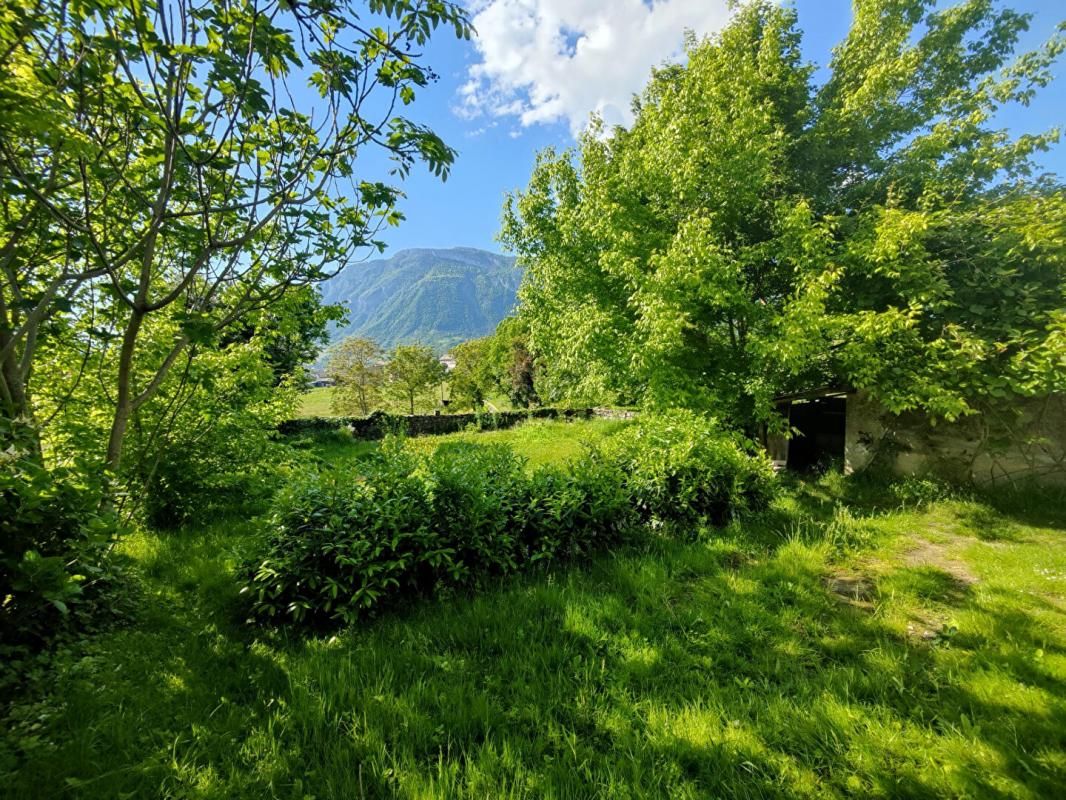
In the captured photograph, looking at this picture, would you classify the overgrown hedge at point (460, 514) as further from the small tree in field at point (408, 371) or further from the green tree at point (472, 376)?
the green tree at point (472, 376)

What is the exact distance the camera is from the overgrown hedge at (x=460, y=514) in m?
3.08

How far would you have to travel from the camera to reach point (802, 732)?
2.11 metres

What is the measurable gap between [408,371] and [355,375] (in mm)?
3924

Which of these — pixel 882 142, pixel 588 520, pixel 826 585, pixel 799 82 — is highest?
pixel 799 82

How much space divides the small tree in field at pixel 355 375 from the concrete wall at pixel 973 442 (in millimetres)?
29179

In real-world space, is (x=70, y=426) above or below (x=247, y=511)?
above

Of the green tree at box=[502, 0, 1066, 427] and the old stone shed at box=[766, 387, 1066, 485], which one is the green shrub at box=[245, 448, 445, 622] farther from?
the old stone shed at box=[766, 387, 1066, 485]

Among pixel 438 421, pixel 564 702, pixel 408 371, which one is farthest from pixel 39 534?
pixel 408 371

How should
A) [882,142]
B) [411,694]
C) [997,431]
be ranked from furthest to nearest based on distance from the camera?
1. [882,142]
2. [997,431]
3. [411,694]

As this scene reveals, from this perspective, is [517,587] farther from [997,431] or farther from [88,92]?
[997,431]

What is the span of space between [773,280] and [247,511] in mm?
10283

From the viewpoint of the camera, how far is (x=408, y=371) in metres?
29.9

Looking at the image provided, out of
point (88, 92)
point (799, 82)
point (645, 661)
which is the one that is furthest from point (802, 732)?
point (799, 82)

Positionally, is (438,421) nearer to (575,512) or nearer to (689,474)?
(689,474)
